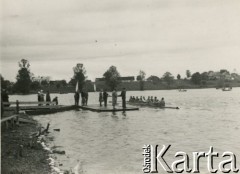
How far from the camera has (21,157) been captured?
1176 centimetres

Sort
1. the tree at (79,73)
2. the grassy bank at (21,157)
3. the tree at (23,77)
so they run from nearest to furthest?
1. the grassy bank at (21,157)
2. the tree at (23,77)
3. the tree at (79,73)

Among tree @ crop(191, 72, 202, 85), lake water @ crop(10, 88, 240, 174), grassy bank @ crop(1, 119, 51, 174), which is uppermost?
tree @ crop(191, 72, 202, 85)

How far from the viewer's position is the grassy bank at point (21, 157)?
10.0 meters

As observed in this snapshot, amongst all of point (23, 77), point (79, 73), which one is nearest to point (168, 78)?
point (79, 73)

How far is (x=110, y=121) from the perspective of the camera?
27.5 m

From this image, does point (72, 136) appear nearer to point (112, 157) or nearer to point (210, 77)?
point (112, 157)

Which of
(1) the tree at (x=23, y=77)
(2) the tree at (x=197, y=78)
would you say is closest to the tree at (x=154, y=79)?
(2) the tree at (x=197, y=78)

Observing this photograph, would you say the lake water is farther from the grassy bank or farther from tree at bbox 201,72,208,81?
tree at bbox 201,72,208,81

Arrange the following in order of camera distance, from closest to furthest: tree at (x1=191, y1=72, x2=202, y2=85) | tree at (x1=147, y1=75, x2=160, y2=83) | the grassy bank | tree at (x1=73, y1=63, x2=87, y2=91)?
the grassy bank
tree at (x1=73, y1=63, x2=87, y2=91)
tree at (x1=191, y1=72, x2=202, y2=85)
tree at (x1=147, y1=75, x2=160, y2=83)

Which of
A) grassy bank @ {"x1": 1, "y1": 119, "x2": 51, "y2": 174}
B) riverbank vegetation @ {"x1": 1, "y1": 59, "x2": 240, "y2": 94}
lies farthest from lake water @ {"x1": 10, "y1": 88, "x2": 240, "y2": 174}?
riverbank vegetation @ {"x1": 1, "y1": 59, "x2": 240, "y2": 94}

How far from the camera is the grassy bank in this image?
10.0m

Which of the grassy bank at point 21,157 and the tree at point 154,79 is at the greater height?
the tree at point 154,79

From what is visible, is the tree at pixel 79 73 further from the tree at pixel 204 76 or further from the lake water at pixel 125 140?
the lake water at pixel 125 140

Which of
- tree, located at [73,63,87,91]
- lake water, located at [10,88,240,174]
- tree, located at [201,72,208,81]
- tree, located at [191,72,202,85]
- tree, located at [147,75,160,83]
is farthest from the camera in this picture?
tree, located at [147,75,160,83]
